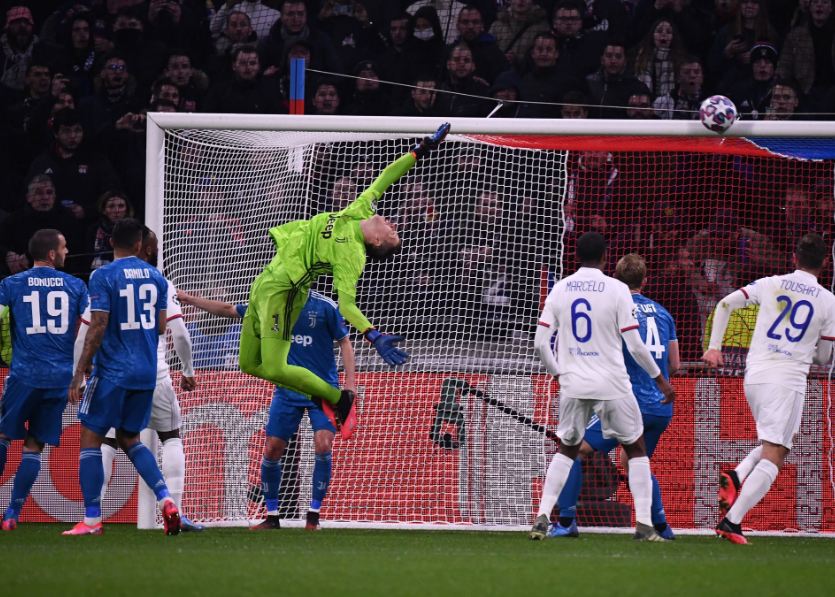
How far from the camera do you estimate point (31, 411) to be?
9.12 m

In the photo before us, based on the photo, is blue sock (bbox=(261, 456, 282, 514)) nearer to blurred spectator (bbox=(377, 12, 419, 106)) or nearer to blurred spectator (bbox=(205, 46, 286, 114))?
blurred spectator (bbox=(205, 46, 286, 114))

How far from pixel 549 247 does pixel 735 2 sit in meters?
4.19

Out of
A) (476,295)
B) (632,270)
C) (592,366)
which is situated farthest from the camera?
(476,295)

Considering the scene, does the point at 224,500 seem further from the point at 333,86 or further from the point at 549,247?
the point at 333,86

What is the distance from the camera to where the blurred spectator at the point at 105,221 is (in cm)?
1190

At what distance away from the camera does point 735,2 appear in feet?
42.9

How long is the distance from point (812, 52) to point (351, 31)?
4650mm

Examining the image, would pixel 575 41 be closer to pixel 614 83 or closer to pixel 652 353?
pixel 614 83

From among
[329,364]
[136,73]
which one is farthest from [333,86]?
[329,364]

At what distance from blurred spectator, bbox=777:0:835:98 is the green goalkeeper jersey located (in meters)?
5.62

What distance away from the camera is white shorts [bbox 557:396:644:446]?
26.2 feet

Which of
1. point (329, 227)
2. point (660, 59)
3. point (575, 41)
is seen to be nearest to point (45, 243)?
point (329, 227)

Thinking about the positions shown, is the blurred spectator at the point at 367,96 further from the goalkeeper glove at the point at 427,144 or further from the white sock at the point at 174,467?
the white sock at the point at 174,467

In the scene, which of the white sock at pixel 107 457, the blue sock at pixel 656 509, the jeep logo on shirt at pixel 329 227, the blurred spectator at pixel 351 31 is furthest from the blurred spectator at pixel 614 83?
the white sock at pixel 107 457
